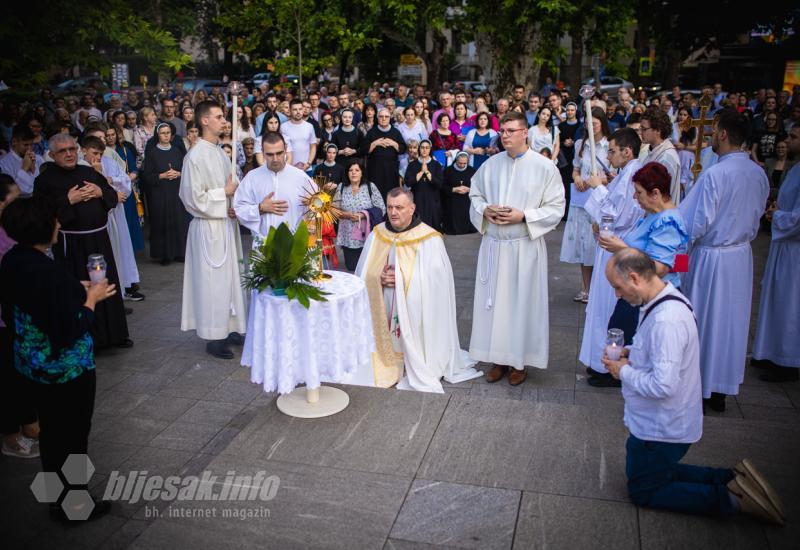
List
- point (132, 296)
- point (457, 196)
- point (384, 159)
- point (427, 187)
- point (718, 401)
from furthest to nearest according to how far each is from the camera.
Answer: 1. point (384, 159)
2. point (457, 196)
3. point (427, 187)
4. point (132, 296)
5. point (718, 401)

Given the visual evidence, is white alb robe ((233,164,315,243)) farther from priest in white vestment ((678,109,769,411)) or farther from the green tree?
the green tree

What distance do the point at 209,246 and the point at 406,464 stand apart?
11.6 ft

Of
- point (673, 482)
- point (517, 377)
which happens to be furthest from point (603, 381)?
point (673, 482)

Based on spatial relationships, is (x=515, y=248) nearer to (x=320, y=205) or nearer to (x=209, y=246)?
(x=320, y=205)

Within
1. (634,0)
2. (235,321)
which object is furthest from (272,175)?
(634,0)

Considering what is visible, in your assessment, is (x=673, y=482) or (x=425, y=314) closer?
(x=673, y=482)

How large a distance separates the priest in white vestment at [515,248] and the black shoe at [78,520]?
11.6 feet

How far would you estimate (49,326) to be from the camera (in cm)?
Result: 414

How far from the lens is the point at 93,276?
15.8 ft

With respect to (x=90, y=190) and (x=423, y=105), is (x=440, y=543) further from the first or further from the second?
(x=423, y=105)

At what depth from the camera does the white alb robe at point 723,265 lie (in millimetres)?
5891

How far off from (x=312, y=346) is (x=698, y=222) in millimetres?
3256

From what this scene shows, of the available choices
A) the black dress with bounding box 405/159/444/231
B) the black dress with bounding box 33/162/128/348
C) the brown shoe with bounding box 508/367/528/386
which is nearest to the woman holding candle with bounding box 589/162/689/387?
the brown shoe with bounding box 508/367/528/386

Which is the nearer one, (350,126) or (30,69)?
(30,69)
